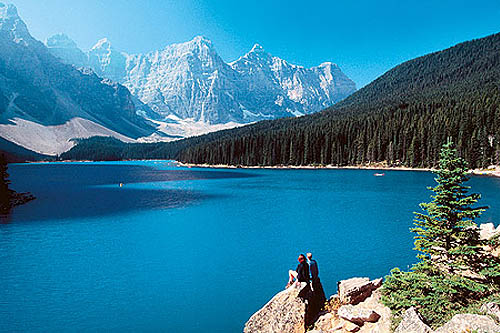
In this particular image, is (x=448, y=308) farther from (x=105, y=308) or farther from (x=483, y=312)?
(x=105, y=308)

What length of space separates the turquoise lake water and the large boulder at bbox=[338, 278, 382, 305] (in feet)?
15.2

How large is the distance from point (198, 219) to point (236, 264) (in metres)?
22.5

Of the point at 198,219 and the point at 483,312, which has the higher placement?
the point at 483,312

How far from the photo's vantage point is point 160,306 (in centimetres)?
1967

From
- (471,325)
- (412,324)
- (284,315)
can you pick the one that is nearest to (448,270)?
(412,324)

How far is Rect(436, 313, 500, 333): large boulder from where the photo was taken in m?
9.30

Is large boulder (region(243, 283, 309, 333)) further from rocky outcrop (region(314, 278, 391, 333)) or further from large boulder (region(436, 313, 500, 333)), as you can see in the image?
large boulder (region(436, 313, 500, 333))

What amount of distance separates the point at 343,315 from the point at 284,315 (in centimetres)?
280

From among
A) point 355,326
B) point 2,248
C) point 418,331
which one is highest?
point 418,331

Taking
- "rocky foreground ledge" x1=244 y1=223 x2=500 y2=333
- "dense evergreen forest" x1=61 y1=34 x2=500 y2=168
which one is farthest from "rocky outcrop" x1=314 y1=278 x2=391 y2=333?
"dense evergreen forest" x1=61 y1=34 x2=500 y2=168

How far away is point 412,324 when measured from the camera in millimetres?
10922

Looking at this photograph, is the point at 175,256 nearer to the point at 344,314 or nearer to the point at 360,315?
the point at 344,314

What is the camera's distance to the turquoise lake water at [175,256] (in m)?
18.9

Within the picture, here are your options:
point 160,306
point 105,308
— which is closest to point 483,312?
point 160,306
